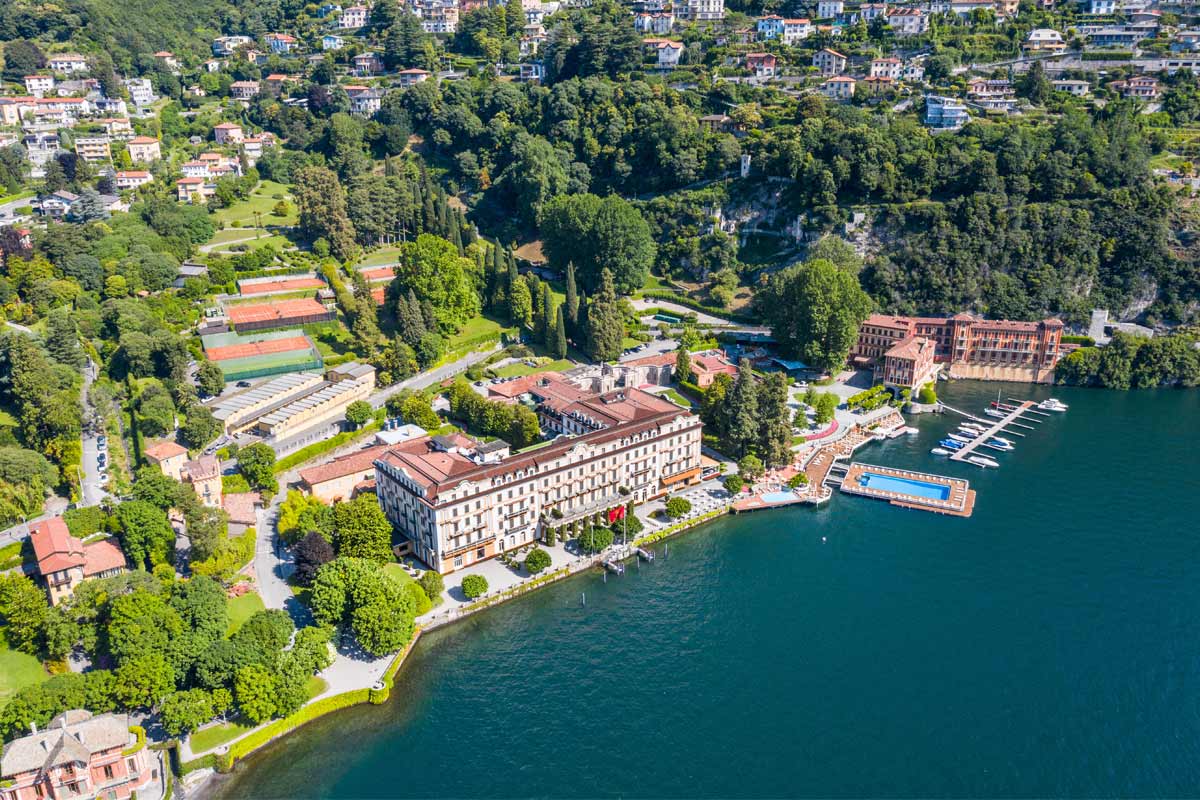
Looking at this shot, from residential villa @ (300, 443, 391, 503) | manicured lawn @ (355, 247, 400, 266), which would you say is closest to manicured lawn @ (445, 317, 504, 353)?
manicured lawn @ (355, 247, 400, 266)

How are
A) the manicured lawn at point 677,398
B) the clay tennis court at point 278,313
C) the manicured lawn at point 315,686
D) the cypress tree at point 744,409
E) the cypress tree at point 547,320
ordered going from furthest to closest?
the cypress tree at point 547,320 → the clay tennis court at point 278,313 → the manicured lawn at point 677,398 → the cypress tree at point 744,409 → the manicured lawn at point 315,686

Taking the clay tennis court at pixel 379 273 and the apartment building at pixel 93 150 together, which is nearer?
the clay tennis court at pixel 379 273

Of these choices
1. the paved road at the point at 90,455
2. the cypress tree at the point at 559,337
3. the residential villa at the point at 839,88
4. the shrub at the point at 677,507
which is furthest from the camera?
the residential villa at the point at 839,88

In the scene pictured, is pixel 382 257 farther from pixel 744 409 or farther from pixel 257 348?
pixel 744 409

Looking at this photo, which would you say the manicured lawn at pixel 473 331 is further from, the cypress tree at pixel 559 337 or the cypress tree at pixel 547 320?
the cypress tree at pixel 559 337

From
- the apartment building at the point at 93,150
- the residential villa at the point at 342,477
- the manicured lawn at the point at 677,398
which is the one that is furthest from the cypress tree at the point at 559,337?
the apartment building at the point at 93,150

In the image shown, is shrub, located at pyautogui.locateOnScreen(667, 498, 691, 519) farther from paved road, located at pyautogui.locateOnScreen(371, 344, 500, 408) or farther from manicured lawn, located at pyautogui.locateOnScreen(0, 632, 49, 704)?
manicured lawn, located at pyautogui.locateOnScreen(0, 632, 49, 704)
